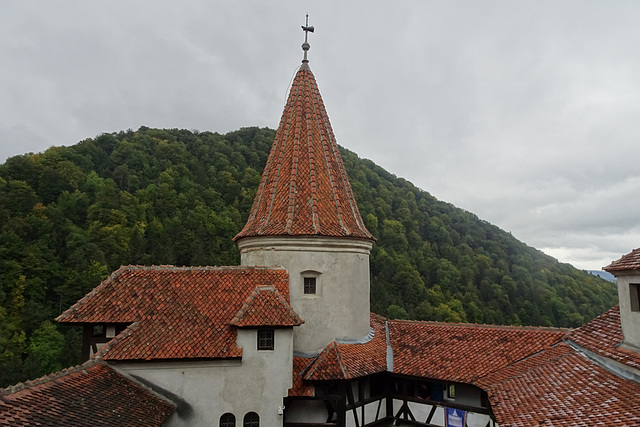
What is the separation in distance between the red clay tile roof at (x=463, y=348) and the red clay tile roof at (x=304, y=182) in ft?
13.6

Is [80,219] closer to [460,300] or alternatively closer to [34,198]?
[34,198]

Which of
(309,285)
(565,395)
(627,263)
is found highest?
(627,263)

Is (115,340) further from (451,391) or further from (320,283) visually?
(451,391)

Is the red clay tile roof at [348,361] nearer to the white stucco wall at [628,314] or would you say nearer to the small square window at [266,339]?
the small square window at [266,339]

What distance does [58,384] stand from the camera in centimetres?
965

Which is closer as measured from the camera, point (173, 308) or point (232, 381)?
point (232, 381)

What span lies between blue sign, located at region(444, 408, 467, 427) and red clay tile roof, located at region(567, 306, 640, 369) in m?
3.95

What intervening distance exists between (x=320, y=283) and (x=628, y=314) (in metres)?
8.47

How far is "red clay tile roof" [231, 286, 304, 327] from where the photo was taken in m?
12.0

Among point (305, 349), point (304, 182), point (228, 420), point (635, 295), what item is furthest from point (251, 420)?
point (635, 295)

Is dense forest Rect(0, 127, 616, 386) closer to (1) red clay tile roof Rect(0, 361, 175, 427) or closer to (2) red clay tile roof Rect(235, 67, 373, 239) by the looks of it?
(1) red clay tile roof Rect(0, 361, 175, 427)

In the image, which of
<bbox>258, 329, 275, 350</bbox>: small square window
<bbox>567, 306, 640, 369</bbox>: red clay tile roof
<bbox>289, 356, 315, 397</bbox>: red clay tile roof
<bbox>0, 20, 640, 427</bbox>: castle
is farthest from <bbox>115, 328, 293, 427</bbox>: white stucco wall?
<bbox>567, 306, 640, 369</bbox>: red clay tile roof

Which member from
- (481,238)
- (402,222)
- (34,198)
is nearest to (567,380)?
(34,198)

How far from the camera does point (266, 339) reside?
40.4 ft
